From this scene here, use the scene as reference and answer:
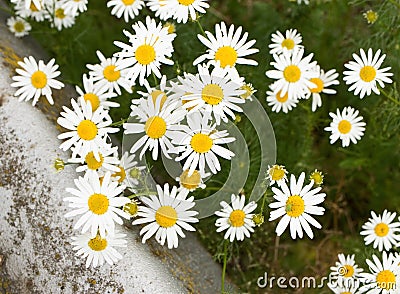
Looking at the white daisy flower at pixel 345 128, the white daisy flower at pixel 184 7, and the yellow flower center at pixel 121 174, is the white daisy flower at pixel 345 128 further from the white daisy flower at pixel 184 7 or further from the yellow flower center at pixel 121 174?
the yellow flower center at pixel 121 174

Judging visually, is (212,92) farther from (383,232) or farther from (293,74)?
(383,232)

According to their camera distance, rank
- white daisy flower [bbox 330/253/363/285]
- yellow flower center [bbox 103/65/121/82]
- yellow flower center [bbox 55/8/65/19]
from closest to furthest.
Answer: white daisy flower [bbox 330/253/363/285] < yellow flower center [bbox 103/65/121/82] < yellow flower center [bbox 55/8/65/19]

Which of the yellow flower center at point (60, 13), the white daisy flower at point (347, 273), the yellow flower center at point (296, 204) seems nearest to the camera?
the yellow flower center at point (296, 204)

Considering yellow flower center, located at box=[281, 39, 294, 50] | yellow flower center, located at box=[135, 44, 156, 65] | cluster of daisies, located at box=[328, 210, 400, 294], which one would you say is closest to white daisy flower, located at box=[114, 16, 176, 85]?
yellow flower center, located at box=[135, 44, 156, 65]

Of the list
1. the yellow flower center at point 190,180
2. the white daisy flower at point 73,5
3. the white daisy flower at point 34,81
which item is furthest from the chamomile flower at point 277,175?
the white daisy flower at point 73,5

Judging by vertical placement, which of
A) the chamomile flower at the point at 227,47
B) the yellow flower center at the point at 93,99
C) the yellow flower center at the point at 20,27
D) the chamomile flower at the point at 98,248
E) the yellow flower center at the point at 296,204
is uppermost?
the yellow flower center at the point at 20,27

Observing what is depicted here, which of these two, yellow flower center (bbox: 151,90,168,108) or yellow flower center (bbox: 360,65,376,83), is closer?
yellow flower center (bbox: 151,90,168,108)

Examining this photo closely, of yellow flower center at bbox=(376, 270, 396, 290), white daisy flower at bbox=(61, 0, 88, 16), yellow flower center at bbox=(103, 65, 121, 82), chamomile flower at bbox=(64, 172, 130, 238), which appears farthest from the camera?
white daisy flower at bbox=(61, 0, 88, 16)

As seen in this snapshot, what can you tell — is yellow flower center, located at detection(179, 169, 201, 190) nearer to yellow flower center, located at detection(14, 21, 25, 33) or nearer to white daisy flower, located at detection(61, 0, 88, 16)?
white daisy flower, located at detection(61, 0, 88, 16)
